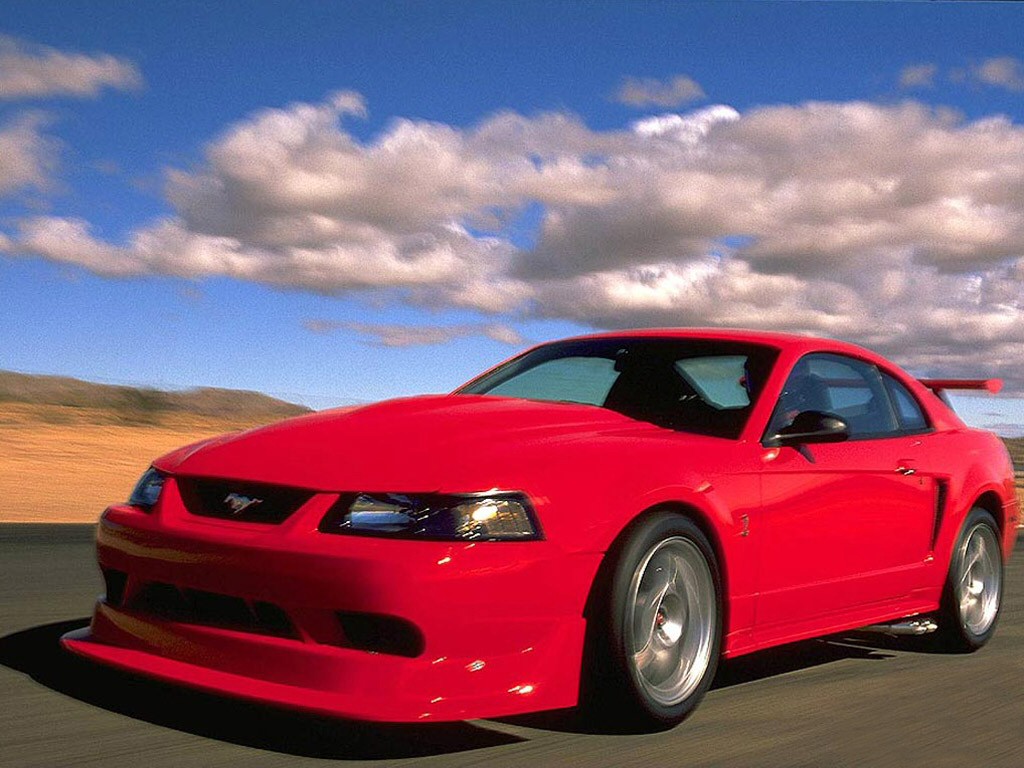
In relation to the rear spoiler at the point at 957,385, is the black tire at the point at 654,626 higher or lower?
lower

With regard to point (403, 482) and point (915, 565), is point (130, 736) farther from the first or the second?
point (915, 565)

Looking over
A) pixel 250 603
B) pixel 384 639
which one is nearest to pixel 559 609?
pixel 384 639

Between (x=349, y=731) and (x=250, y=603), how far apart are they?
24.1 inches

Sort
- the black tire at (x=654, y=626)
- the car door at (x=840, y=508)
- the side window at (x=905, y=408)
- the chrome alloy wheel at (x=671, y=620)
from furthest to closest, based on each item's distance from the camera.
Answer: the side window at (x=905, y=408)
the car door at (x=840, y=508)
the chrome alloy wheel at (x=671, y=620)
the black tire at (x=654, y=626)

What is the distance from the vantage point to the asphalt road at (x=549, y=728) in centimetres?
411

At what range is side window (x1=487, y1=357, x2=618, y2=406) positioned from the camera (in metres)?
5.92

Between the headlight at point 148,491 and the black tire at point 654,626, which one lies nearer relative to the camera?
the black tire at point 654,626

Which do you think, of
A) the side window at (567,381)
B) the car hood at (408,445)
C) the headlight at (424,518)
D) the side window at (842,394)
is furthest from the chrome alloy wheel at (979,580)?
the headlight at (424,518)

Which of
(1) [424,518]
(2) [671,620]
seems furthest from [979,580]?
(1) [424,518]

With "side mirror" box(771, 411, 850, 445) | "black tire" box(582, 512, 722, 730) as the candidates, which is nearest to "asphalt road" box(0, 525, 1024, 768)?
"black tire" box(582, 512, 722, 730)

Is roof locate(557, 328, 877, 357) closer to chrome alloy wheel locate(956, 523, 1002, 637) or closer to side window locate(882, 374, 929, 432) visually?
side window locate(882, 374, 929, 432)

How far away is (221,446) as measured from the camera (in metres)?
4.70

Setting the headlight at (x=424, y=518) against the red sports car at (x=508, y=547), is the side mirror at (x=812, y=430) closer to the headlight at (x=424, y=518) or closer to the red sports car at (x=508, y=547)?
the red sports car at (x=508, y=547)

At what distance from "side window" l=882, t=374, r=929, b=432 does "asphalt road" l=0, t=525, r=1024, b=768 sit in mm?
1235
